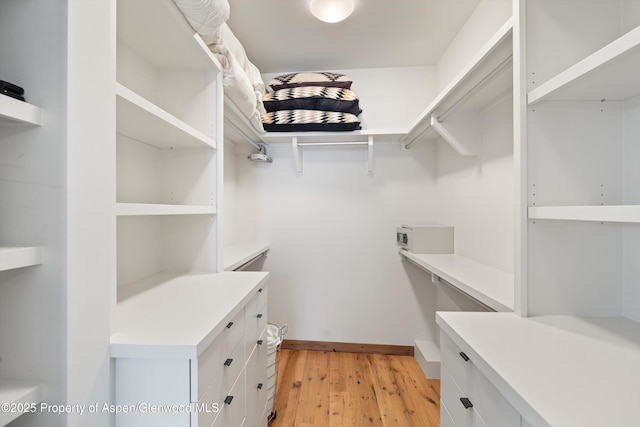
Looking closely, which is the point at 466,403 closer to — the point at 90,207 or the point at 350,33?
the point at 90,207

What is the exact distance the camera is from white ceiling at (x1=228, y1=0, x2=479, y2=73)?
1.56 metres

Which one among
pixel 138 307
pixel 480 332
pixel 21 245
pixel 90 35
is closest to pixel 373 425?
pixel 480 332

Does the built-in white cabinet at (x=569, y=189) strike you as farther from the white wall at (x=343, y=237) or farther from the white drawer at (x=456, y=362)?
the white wall at (x=343, y=237)

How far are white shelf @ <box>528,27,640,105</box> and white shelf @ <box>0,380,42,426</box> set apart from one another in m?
1.44

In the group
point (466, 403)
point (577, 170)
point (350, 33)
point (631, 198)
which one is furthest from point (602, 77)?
point (350, 33)

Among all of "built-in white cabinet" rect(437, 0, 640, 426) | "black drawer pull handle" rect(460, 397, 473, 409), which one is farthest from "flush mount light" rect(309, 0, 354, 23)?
"black drawer pull handle" rect(460, 397, 473, 409)

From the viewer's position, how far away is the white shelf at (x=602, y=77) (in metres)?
0.57

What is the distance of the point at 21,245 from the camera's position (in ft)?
1.79

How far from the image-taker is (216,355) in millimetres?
767

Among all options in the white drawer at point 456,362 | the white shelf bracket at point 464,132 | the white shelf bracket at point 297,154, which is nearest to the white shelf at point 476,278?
the white drawer at point 456,362

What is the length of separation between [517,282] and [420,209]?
1.38m

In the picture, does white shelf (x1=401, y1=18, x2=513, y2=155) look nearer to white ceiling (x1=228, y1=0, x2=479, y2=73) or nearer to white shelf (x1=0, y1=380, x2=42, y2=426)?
white ceiling (x1=228, y1=0, x2=479, y2=73)

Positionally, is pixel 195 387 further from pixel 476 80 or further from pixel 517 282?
pixel 476 80

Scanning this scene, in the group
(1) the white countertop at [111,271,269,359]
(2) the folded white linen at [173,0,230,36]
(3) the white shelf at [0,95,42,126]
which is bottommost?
(1) the white countertop at [111,271,269,359]
